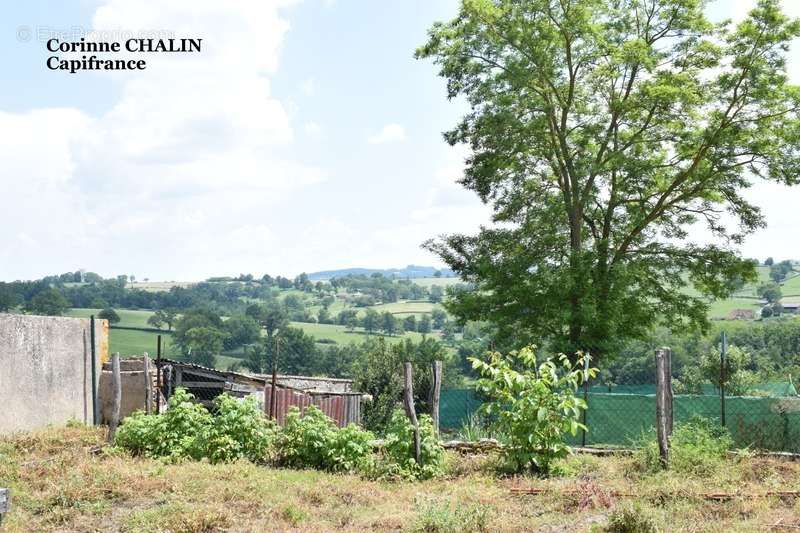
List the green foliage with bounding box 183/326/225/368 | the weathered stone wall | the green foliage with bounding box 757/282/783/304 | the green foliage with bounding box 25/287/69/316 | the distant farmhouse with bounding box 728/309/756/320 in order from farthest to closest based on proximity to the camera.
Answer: the green foliage with bounding box 757/282/783/304, the distant farmhouse with bounding box 728/309/756/320, the green foliage with bounding box 25/287/69/316, the green foliage with bounding box 183/326/225/368, the weathered stone wall

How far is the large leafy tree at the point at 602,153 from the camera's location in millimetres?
24969

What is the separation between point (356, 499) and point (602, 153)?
19606 mm

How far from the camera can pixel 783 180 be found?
25109 millimetres

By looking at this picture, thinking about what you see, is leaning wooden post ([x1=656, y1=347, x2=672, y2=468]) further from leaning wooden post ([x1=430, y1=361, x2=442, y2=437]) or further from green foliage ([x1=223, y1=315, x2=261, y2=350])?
green foliage ([x1=223, y1=315, x2=261, y2=350])

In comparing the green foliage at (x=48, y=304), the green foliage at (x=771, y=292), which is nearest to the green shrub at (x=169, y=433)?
the green foliage at (x=48, y=304)

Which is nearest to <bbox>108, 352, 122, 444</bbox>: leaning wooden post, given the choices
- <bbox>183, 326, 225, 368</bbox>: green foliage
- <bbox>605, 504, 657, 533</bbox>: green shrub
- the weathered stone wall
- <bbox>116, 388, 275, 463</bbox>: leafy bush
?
<bbox>116, 388, 275, 463</bbox>: leafy bush

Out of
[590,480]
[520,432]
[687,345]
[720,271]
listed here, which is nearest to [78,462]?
[520,432]

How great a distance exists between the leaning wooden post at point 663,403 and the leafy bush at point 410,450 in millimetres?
3370

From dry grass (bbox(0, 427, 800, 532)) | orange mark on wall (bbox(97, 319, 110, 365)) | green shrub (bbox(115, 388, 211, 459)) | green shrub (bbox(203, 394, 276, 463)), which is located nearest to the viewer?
dry grass (bbox(0, 427, 800, 532))

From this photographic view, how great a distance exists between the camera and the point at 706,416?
62.1 ft

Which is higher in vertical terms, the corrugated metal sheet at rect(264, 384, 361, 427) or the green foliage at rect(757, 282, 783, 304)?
the green foliage at rect(757, 282, 783, 304)

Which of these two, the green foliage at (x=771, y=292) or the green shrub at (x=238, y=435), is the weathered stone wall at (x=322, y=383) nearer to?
the green shrub at (x=238, y=435)

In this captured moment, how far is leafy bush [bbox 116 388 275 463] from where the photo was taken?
42.3ft

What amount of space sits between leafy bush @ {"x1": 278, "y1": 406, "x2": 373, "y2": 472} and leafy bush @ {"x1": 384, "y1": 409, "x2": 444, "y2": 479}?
0.52 metres
